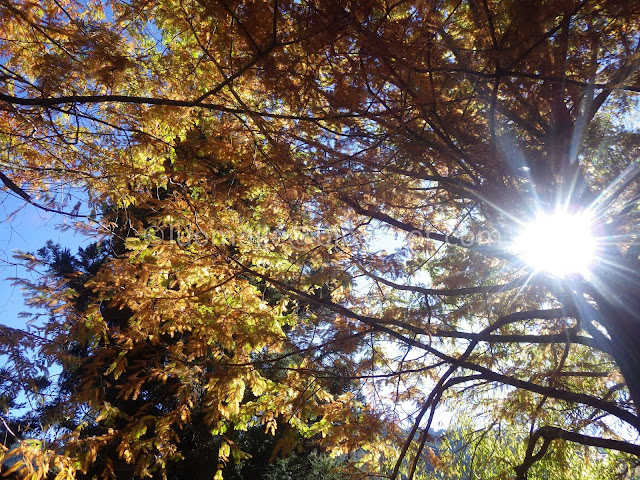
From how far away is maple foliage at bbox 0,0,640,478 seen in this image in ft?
8.16

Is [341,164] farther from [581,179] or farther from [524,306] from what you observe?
[524,306]

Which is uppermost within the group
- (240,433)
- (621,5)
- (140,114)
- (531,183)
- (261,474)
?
(621,5)

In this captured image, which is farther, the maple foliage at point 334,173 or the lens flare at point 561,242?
the lens flare at point 561,242

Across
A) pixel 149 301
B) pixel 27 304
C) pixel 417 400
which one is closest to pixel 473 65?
pixel 417 400

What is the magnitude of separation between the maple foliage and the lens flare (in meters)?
0.09

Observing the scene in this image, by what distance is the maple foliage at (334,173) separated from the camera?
2.49 metres

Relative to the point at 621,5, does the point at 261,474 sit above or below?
below

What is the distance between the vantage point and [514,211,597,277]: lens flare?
309 cm

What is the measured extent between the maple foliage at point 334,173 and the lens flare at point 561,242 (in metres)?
0.09

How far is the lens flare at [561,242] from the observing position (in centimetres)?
309

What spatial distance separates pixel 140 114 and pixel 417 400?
11.8 ft

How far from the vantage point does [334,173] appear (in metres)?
3.50

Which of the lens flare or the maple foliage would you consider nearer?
the maple foliage

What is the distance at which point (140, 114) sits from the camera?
121 inches
